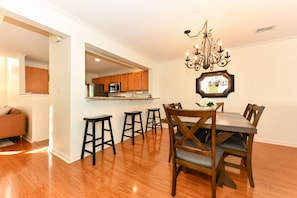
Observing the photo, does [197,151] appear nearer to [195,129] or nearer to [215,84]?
[195,129]

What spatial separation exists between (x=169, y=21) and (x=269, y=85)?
2805 millimetres

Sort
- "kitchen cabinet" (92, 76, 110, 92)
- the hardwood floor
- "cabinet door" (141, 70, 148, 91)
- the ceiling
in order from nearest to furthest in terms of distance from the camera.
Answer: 1. the hardwood floor
2. the ceiling
3. "cabinet door" (141, 70, 148, 91)
4. "kitchen cabinet" (92, 76, 110, 92)

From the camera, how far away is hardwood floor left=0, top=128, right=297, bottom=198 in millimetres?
1549

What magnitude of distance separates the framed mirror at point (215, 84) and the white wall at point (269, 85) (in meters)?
0.14

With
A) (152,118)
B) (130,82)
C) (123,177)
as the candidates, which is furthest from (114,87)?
(123,177)

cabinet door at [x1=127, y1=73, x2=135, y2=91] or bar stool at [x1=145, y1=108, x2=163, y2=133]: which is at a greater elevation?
cabinet door at [x1=127, y1=73, x2=135, y2=91]

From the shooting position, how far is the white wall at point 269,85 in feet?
9.87

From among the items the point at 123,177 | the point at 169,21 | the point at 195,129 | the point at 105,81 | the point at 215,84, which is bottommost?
the point at 123,177

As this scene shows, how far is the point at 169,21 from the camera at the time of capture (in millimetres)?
2340

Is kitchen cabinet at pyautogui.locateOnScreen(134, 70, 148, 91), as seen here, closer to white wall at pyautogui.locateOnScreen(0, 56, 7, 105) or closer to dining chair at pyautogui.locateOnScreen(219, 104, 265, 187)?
dining chair at pyautogui.locateOnScreen(219, 104, 265, 187)

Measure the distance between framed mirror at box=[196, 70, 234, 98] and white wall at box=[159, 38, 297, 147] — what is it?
5.4 inches

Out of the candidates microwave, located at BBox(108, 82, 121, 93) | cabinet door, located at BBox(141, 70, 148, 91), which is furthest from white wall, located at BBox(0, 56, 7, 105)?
cabinet door, located at BBox(141, 70, 148, 91)

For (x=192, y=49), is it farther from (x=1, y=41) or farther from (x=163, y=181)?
(x=1, y=41)

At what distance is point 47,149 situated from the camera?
2764 mm
